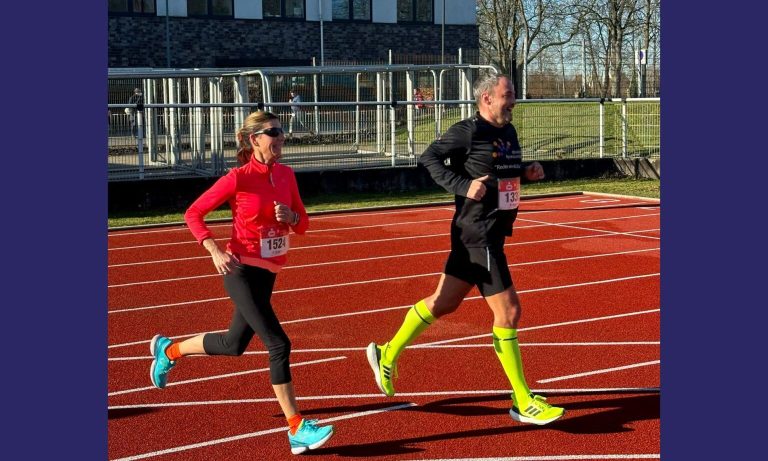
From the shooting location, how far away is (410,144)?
20594 mm

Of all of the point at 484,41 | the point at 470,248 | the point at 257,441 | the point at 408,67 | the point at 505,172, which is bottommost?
the point at 257,441

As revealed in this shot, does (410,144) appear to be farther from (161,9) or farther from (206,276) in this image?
(161,9)

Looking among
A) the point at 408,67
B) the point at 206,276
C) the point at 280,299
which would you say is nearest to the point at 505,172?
the point at 280,299

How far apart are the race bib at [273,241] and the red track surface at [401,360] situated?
1.05m

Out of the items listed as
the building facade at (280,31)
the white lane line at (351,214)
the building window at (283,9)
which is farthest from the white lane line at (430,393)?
the building window at (283,9)

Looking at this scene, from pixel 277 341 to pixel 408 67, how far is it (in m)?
16.9

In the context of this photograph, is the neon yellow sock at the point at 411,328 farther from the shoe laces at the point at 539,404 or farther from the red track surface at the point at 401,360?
the shoe laces at the point at 539,404

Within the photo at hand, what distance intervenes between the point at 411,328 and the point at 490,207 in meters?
0.96

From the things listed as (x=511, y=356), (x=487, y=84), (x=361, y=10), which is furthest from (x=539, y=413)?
(x=361, y=10)

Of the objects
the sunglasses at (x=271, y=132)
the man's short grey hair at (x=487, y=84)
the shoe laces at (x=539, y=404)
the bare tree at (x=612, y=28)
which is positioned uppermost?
the bare tree at (x=612, y=28)

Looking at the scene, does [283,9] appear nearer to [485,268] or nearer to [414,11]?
[414,11]

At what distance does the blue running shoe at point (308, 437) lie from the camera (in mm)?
5160

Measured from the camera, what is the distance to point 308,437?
5.18m

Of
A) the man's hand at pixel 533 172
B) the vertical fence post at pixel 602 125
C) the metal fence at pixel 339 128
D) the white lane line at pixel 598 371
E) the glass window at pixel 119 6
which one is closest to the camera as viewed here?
the man's hand at pixel 533 172
